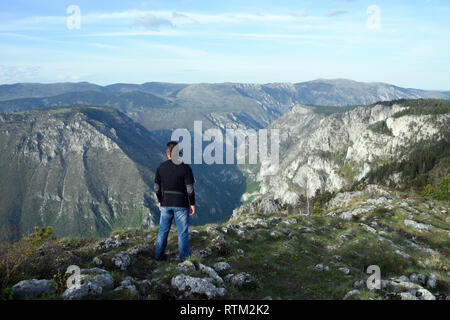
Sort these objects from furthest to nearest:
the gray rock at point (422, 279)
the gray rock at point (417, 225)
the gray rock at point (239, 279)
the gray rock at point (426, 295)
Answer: the gray rock at point (417, 225), the gray rock at point (422, 279), the gray rock at point (239, 279), the gray rock at point (426, 295)

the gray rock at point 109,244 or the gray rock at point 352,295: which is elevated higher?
the gray rock at point 352,295

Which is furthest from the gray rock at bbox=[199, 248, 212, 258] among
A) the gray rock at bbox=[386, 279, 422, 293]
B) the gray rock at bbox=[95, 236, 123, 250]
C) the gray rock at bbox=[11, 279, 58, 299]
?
the gray rock at bbox=[386, 279, 422, 293]

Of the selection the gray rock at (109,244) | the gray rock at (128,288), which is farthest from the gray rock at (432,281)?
the gray rock at (109,244)

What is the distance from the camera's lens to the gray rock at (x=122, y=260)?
13.3 meters

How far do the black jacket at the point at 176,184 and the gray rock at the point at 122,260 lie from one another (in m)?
3.40

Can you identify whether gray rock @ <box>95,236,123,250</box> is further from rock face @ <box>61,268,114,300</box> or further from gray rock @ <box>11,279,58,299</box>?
gray rock @ <box>11,279,58,299</box>

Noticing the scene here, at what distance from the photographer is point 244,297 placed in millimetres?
11031

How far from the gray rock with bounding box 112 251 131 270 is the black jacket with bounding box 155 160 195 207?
340cm

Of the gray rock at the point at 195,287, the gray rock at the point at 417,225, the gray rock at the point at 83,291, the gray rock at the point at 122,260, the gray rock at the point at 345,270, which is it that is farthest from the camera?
the gray rock at the point at 417,225

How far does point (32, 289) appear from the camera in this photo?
8.31 meters

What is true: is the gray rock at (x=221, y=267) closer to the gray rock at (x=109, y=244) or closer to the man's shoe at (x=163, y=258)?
the man's shoe at (x=163, y=258)
